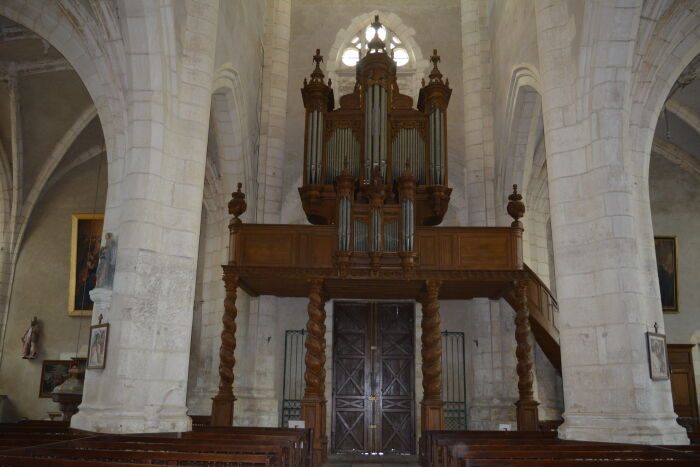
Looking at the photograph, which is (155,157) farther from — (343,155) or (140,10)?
(343,155)

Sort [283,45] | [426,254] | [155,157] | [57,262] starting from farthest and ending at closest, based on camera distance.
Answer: [57,262] < [283,45] < [426,254] < [155,157]

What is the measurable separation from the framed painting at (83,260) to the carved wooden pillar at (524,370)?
33.9ft

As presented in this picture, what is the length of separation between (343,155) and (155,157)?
185 inches

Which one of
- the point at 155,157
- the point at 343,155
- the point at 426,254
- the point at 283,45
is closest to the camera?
the point at 155,157

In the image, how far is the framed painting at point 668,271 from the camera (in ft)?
49.5

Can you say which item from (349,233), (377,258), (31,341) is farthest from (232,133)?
(31,341)

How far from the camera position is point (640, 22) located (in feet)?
28.3

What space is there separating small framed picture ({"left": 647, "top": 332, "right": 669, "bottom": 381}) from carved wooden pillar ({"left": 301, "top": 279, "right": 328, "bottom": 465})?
505 centimetres

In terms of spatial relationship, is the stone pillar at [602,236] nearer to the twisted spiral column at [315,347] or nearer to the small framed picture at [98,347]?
the twisted spiral column at [315,347]

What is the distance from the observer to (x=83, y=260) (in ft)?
51.9

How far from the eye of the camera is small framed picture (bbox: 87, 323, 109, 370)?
7577 mm

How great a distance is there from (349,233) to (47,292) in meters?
9.39

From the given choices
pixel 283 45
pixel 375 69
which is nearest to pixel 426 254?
pixel 375 69

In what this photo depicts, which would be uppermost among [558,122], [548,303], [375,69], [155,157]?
[375,69]
